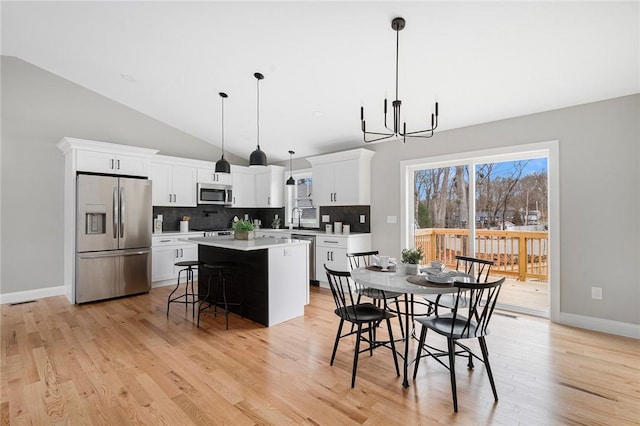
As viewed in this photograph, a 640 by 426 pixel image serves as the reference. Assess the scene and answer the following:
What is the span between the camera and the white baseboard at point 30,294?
14.8 feet

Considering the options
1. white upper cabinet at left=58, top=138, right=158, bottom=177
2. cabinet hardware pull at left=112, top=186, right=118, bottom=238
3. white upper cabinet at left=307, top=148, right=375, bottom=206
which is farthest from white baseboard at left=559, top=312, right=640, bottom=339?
white upper cabinet at left=58, top=138, right=158, bottom=177

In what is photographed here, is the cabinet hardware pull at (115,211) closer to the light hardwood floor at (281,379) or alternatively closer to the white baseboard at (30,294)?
the white baseboard at (30,294)

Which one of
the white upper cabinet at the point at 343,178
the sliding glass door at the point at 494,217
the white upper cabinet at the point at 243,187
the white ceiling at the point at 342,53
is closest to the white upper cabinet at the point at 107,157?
the white ceiling at the point at 342,53

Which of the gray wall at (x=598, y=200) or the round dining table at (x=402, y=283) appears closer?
the round dining table at (x=402, y=283)

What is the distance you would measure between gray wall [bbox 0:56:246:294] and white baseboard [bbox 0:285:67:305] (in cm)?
6

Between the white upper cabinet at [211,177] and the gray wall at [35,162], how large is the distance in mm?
1706

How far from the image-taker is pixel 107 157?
4746 mm

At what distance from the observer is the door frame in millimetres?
3648

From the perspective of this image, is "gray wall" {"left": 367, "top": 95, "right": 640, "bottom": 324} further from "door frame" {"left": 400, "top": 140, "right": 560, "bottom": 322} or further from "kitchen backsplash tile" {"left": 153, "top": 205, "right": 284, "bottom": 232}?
"kitchen backsplash tile" {"left": 153, "top": 205, "right": 284, "bottom": 232}

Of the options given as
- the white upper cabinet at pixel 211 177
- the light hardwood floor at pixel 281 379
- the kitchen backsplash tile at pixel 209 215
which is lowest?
the light hardwood floor at pixel 281 379

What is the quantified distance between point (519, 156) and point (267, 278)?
11.6ft

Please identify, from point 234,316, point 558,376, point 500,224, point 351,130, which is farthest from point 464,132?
point 234,316

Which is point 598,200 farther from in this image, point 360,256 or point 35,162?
point 35,162

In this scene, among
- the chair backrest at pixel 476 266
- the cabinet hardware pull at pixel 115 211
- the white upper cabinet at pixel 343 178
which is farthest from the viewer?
the white upper cabinet at pixel 343 178
